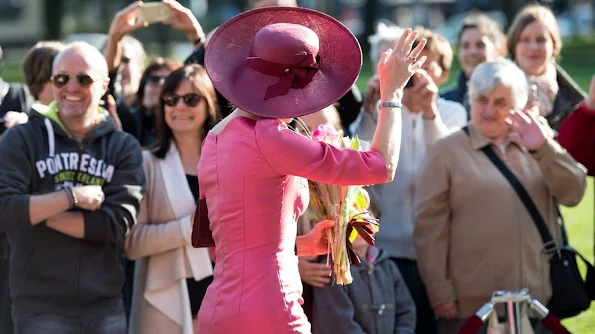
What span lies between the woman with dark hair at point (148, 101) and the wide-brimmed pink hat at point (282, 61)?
2.88m

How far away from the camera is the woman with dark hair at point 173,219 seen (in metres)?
6.55

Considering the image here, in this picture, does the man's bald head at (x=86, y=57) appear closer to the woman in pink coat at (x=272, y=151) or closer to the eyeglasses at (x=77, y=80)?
the eyeglasses at (x=77, y=80)

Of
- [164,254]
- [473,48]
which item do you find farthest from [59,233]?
[473,48]

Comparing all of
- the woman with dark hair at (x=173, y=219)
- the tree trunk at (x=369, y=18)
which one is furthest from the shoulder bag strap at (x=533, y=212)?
the tree trunk at (x=369, y=18)

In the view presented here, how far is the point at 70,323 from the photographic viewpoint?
606 cm

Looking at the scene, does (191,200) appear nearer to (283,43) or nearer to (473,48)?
(283,43)

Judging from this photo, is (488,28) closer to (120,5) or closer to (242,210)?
(242,210)

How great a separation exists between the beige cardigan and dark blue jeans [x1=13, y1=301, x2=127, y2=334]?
365 mm

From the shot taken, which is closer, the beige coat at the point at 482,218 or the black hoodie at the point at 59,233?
the black hoodie at the point at 59,233

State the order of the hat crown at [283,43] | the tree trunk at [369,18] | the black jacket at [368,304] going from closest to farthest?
1. the hat crown at [283,43]
2. the black jacket at [368,304]
3. the tree trunk at [369,18]

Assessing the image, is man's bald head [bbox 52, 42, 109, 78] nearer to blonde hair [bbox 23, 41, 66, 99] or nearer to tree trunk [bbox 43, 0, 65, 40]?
blonde hair [bbox 23, 41, 66, 99]

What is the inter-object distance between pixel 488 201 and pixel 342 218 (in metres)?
2.04

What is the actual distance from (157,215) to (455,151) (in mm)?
1786

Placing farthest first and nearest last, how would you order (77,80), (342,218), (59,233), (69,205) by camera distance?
(77,80)
(59,233)
(69,205)
(342,218)
